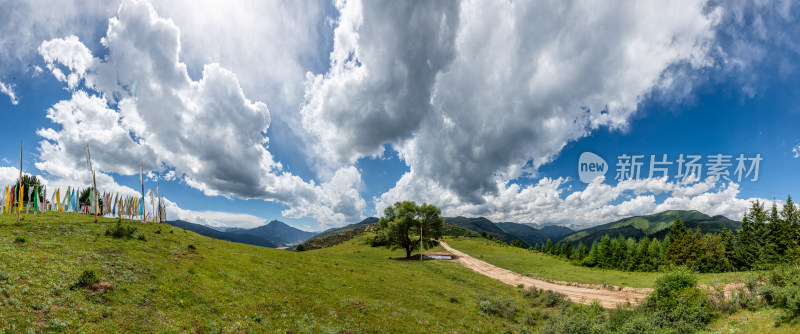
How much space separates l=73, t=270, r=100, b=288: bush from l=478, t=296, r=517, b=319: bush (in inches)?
1109

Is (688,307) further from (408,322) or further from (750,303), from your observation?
(408,322)

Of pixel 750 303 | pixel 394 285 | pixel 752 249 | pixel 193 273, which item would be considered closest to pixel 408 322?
pixel 394 285

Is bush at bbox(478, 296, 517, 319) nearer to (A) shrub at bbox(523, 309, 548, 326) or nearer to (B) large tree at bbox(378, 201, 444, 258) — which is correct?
(A) shrub at bbox(523, 309, 548, 326)

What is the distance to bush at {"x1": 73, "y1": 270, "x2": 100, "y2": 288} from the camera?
43.3 ft

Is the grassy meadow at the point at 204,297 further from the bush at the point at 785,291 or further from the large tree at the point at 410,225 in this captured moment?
the large tree at the point at 410,225

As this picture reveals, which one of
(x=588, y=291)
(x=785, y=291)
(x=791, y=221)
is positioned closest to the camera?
(x=785, y=291)

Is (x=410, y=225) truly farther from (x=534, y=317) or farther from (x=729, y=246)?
(x=729, y=246)

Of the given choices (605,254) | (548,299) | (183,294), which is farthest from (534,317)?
(605,254)

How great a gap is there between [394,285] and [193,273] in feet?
63.0

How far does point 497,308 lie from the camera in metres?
25.8

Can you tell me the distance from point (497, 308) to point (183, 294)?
2593cm

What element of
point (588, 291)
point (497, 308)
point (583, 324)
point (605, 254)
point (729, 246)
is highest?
point (583, 324)

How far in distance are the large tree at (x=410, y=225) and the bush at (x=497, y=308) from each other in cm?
3555

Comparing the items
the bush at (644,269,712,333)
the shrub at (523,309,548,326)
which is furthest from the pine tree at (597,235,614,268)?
the bush at (644,269,712,333)
